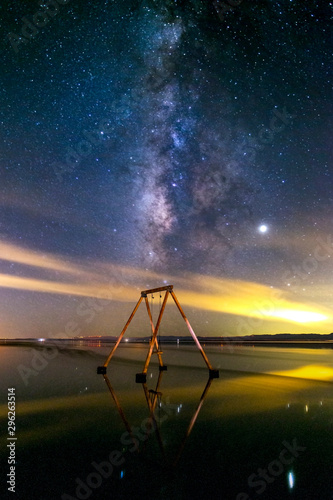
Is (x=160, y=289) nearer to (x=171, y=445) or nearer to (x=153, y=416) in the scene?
(x=153, y=416)

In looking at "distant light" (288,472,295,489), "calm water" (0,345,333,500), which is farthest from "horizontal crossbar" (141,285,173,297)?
"distant light" (288,472,295,489)

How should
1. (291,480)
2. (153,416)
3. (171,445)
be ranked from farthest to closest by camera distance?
(153,416) → (171,445) → (291,480)

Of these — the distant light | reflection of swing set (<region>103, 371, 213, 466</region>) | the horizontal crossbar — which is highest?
the horizontal crossbar

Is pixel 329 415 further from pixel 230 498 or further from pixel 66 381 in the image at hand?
pixel 66 381

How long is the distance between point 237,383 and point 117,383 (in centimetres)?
538

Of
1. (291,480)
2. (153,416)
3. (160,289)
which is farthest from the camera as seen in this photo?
(160,289)

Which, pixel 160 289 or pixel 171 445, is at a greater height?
pixel 160 289

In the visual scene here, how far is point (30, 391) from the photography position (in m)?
11.6

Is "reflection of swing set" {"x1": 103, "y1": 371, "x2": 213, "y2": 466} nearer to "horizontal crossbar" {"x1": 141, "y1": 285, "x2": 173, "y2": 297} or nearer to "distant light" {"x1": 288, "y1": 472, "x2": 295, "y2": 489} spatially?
"distant light" {"x1": 288, "y1": 472, "x2": 295, "y2": 489}

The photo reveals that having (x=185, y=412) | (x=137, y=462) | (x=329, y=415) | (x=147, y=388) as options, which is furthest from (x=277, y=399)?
(x=137, y=462)

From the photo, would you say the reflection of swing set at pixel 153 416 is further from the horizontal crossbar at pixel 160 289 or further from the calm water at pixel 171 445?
the horizontal crossbar at pixel 160 289

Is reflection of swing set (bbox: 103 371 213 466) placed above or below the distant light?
below

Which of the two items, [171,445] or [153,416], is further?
[153,416]

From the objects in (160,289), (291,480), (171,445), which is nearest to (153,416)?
(171,445)
